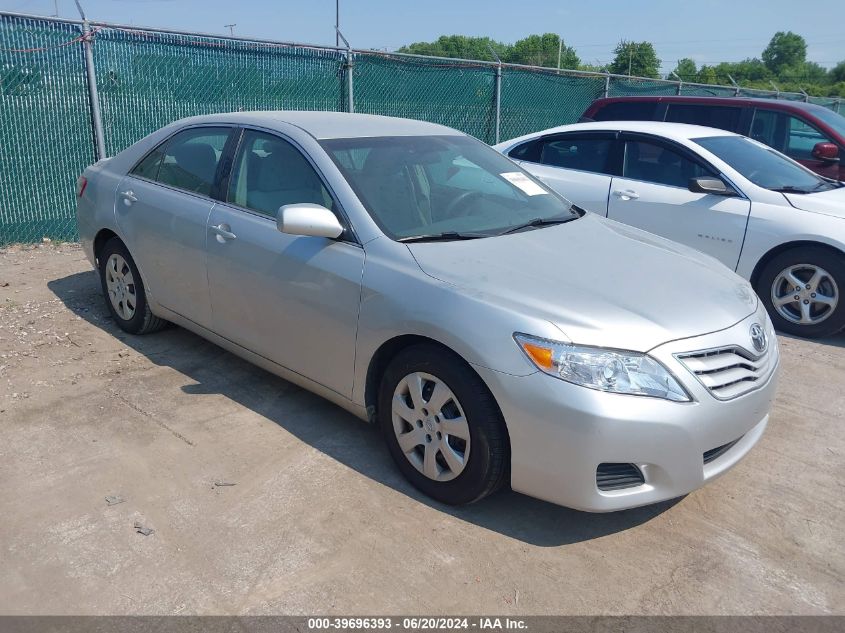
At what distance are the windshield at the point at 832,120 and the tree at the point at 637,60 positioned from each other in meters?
64.4

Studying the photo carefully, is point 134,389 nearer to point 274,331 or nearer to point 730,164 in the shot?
point 274,331

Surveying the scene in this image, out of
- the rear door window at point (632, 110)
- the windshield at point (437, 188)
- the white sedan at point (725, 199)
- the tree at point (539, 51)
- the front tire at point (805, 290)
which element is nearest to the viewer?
the windshield at point (437, 188)

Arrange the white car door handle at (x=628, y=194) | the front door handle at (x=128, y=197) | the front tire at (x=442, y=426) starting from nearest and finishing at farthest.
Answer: the front tire at (x=442, y=426)
the front door handle at (x=128, y=197)
the white car door handle at (x=628, y=194)

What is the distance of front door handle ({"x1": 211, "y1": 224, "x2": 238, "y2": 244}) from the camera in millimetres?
4095

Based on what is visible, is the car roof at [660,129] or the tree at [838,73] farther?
the tree at [838,73]

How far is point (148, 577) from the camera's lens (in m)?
2.79

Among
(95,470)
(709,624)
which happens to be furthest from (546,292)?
(95,470)

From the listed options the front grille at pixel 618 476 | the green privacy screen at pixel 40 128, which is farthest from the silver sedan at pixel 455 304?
the green privacy screen at pixel 40 128

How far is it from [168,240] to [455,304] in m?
2.30

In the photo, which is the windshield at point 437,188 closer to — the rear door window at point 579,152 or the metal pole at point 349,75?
the rear door window at point 579,152

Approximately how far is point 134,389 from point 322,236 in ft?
5.56

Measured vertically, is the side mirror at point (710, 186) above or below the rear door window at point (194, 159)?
below

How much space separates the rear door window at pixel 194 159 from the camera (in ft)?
14.6

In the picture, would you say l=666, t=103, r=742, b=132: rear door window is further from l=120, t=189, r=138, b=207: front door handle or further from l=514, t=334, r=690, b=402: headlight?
l=514, t=334, r=690, b=402: headlight
